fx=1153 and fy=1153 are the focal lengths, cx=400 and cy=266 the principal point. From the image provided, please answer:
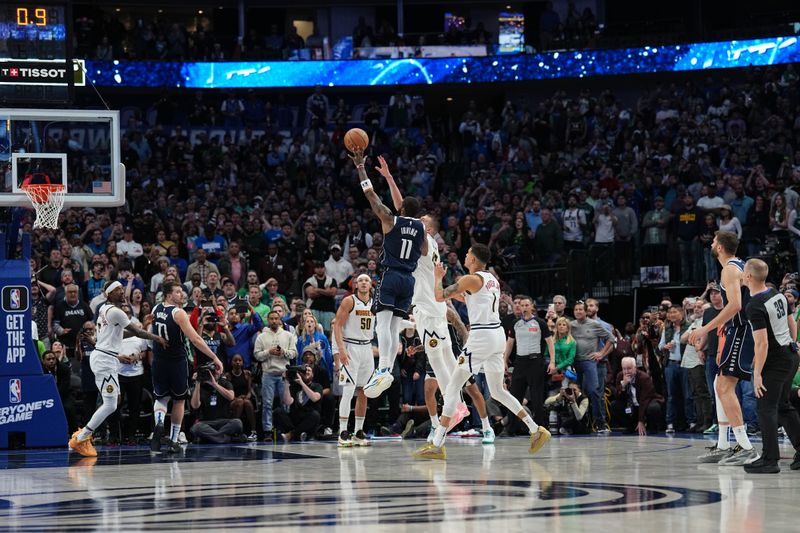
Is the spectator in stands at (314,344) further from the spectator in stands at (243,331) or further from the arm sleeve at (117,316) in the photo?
the arm sleeve at (117,316)

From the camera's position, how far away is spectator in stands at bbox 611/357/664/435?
61.2 feet

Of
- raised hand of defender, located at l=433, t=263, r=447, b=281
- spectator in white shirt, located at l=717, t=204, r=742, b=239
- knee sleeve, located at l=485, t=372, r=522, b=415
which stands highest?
spectator in white shirt, located at l=717, t=204, r=742, b=239

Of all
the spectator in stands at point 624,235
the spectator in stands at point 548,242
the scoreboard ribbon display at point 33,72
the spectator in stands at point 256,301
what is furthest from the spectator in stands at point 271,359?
the spectator in stands at point 624,235

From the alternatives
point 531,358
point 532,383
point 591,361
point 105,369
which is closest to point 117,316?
point 105,369

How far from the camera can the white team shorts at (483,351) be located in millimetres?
13227

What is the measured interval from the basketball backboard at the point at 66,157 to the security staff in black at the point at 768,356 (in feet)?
29.8

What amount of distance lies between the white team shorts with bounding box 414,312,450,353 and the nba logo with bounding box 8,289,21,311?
19.5 ft

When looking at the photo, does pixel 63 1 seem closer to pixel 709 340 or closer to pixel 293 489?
pixel 293 489

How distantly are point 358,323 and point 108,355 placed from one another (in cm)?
341

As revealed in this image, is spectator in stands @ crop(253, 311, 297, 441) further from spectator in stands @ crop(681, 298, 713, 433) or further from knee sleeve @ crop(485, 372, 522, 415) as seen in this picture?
spectator in stands @ crop(681, 298, 713, 433)

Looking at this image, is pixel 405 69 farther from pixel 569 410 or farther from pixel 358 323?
pixel 358 323

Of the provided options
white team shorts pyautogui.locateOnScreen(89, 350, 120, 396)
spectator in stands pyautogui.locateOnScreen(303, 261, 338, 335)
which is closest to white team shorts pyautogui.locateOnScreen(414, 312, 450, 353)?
white team shorts pyautogui.locateOnScreen(89, 350, 120, 396)

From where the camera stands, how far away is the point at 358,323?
16.1 m

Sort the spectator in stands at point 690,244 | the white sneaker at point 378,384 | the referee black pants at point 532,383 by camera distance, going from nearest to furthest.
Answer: the white sneaker at point 378,384 < the referee black pants at point 532,383 < the spectator in stands at point 690,244
